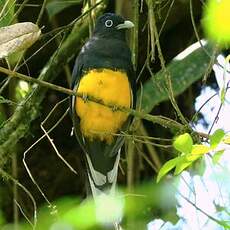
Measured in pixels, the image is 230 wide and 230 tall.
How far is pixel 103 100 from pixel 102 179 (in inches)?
17.7

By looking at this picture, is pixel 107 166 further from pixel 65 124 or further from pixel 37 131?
pixel 65 124

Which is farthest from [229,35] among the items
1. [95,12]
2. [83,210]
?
[95,12]

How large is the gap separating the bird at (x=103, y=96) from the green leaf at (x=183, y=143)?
5.73ft

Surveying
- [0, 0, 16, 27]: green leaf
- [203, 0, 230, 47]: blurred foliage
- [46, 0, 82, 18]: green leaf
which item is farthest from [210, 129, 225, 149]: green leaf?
[46, 0, 82, 18]: green leaf

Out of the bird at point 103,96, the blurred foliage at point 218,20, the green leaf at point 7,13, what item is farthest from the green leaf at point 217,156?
the bird at point 103,96

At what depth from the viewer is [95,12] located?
3.78m

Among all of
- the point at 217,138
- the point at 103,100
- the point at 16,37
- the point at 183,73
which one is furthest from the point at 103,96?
the point at 217,138

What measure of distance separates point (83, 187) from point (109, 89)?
126 centimetres

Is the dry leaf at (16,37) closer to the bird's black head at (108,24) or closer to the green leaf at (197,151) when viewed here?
the green leaf at (197,151)

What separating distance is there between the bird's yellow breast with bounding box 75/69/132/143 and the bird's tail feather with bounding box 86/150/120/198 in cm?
14

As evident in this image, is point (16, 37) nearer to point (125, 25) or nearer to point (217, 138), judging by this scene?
point (217, 138)

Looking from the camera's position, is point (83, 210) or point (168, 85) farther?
point (168, 85)

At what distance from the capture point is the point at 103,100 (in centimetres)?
321

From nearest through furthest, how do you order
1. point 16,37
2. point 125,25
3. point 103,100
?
1. point 16,37
2. point 103,100
3. point 125,25
